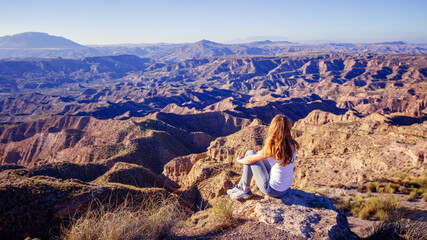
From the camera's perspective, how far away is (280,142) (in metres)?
5.46

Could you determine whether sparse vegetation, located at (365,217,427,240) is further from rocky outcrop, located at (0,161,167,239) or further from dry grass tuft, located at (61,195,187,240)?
rocky outcrop, located at (0,161,167,239)

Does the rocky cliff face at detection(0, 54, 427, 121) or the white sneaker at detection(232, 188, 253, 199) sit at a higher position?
the white sneaker at detection(232, 188, 253, 199)

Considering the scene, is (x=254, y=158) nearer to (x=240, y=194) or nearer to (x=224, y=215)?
(x=240, y=194)

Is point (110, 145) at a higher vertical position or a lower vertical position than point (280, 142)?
lower

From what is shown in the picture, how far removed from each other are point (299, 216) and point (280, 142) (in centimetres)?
155

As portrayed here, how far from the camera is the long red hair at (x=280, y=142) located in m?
5.46

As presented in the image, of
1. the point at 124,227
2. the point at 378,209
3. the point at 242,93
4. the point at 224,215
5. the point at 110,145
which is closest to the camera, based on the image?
the point at 124,227

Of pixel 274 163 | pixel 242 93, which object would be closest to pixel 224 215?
pixel 274 163

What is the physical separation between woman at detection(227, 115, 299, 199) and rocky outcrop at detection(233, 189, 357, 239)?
293 millimetres

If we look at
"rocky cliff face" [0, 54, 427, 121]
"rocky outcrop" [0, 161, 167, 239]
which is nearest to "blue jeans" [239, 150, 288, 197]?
"rocky outcrop" [0, 161, 167, 239]

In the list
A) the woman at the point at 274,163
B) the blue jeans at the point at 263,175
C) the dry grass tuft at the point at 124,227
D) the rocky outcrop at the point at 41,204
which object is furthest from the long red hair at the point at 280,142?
the rocky outcrop at the point at 41,204

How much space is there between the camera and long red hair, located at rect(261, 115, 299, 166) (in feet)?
17.9

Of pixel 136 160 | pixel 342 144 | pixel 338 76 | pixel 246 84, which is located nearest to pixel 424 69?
pixel 338 76

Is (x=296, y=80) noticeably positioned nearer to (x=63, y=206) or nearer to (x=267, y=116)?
(x=267, y=116)
